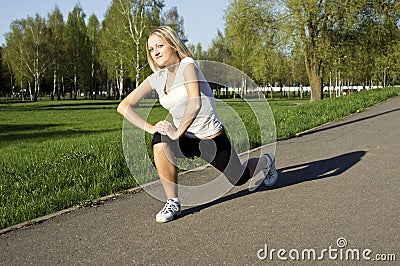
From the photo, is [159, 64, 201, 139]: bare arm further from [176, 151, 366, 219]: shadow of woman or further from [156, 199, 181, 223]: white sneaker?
[176, 151, 366, 219]: shadow of woman

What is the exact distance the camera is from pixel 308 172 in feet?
25.8

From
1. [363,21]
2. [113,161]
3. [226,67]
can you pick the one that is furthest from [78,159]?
[363,21]

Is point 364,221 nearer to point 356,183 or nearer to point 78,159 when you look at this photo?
point 356,183

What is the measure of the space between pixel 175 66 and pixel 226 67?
62cm

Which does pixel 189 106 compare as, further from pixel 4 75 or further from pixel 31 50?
pixel 4 75

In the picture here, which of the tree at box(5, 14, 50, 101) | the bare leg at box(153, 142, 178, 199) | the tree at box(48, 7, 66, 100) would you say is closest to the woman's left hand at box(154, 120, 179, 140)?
the bare leg at box(153, 142, 178, 199)

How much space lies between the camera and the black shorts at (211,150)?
549 cm

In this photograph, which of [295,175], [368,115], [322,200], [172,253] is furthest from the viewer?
[368,115]

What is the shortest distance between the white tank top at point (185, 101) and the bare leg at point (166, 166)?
28 cm

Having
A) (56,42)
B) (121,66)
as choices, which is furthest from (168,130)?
(56,42)

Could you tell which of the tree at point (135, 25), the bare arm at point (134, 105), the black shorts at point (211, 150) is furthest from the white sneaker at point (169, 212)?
the tree at point (135, 25)

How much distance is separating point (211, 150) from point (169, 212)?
0.80m

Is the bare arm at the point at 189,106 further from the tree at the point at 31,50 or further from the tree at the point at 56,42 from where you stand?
the tree at the point at 56,42

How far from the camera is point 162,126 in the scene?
536 cm
